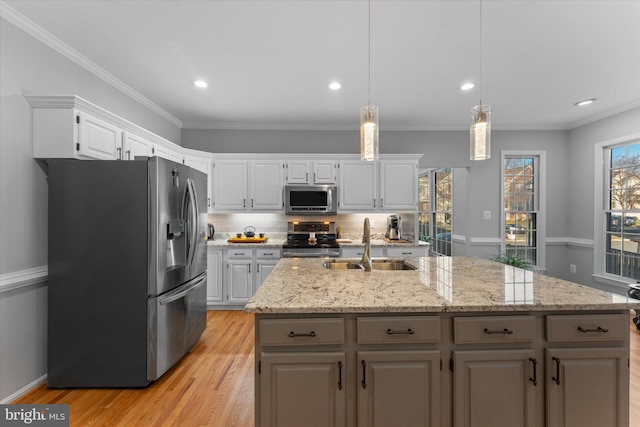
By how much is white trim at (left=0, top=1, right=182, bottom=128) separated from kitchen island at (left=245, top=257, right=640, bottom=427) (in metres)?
2.81

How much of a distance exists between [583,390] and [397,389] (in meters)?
0.93

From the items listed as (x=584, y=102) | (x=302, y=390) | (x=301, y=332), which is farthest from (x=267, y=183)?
(x=584, y=102)

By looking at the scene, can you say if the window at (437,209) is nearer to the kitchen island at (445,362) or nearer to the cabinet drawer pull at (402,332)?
the kitchen island at (445,362)

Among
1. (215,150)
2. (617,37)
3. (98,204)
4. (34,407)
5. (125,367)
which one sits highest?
(617,37)

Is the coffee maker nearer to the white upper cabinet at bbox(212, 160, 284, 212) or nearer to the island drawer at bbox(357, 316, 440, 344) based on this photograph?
the white upper cabinet at bbox(212, 160, 284, 212)

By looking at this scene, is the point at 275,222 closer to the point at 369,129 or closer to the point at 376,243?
the point at 376,243

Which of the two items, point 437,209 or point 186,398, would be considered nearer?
point 186,398

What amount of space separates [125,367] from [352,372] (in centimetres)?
193

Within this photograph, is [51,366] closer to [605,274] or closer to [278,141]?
[278,141]

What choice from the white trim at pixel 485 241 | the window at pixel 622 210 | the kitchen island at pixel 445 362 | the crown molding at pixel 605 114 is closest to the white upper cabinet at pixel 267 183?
the kitchen island at pixel 445 362

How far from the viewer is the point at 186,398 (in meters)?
2.23

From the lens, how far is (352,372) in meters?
1.46

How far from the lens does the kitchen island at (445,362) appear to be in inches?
56.0

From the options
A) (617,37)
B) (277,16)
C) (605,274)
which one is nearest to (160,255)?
(277,16)
